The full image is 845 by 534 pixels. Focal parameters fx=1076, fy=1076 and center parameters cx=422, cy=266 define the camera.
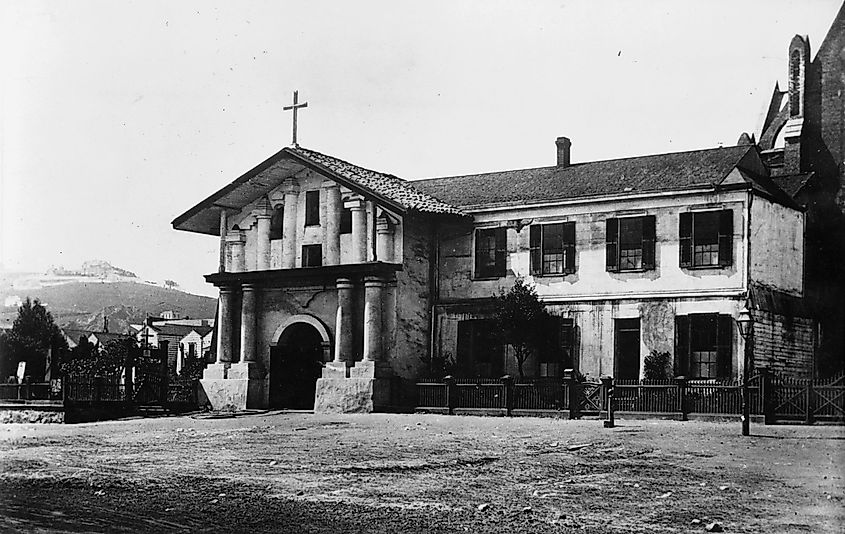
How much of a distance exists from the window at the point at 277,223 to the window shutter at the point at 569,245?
856 centimetres

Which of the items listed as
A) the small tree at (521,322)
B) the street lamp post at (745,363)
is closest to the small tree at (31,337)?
the small tree at (521,322)

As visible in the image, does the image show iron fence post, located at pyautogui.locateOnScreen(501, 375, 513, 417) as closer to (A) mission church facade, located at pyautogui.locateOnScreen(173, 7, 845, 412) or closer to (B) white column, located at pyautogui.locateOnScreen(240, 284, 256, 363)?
(A) mission church facade, located at pyautogui.locateOnScreen(173, 7, 845, 412)

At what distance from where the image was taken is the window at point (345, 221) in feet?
102

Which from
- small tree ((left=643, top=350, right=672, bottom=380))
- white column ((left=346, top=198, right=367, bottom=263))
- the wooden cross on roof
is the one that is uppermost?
the wooden cross on roof

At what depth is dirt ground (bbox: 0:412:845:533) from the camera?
42.3 feet

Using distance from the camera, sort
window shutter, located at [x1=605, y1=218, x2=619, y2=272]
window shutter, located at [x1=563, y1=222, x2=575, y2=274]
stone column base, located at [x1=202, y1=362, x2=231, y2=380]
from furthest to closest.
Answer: stone column base, located at [x1=202, y1=362, x2=231, y2=380], window shutter, located at [x1=563, y1=222, x2=575, y2=274], window shutter, located at [x1=605, y1=218, x2=619, y2=272]

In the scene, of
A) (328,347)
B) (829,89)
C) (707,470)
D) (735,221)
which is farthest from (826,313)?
(707,470)

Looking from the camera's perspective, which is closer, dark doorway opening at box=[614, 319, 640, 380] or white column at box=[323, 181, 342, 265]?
dark doorway opening at box=[614, 319, 640, 380]

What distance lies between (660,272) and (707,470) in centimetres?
1343

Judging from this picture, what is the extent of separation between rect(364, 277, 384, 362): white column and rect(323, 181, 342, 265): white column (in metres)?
1.79

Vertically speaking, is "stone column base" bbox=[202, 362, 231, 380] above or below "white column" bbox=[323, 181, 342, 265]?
below

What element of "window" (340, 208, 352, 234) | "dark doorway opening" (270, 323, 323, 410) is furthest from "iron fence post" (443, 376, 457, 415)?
"window" (340, 208, 352, 234)

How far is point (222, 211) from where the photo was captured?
107 feet

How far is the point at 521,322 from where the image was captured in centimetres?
2881
